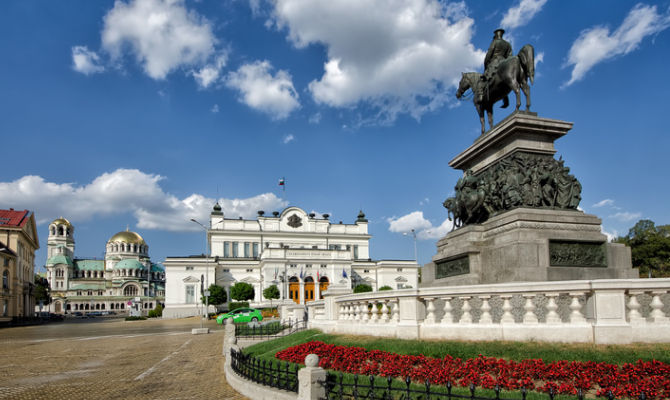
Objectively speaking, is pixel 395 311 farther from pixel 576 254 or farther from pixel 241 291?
pixel 241 291

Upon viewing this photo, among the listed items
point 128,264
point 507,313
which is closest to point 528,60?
point 507,313

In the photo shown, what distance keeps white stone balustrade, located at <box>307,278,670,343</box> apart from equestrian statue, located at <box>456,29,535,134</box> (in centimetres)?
741

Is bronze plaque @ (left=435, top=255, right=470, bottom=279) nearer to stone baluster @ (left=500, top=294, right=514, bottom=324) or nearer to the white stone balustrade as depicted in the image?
the white stone balustrade

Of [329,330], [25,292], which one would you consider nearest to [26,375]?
[329,330]

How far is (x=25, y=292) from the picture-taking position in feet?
245

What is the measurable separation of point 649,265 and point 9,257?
3093 inches

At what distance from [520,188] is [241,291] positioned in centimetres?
5734

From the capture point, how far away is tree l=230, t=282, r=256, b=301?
6606cm

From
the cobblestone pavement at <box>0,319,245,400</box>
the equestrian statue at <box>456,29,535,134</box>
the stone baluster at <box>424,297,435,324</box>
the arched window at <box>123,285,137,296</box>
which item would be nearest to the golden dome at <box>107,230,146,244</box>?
the arched window at <box>123,285,137,296</box>

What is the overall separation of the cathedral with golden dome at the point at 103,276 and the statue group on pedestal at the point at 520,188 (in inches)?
5126

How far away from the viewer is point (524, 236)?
12.2 m

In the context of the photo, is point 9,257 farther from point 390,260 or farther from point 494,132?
point 494,132

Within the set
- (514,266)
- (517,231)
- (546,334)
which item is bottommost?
(546,334)

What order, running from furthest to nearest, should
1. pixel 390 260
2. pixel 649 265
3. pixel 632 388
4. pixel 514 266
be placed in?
pixel 390 260
pixel 649 265
pixel 514 266
pixel 632 388
